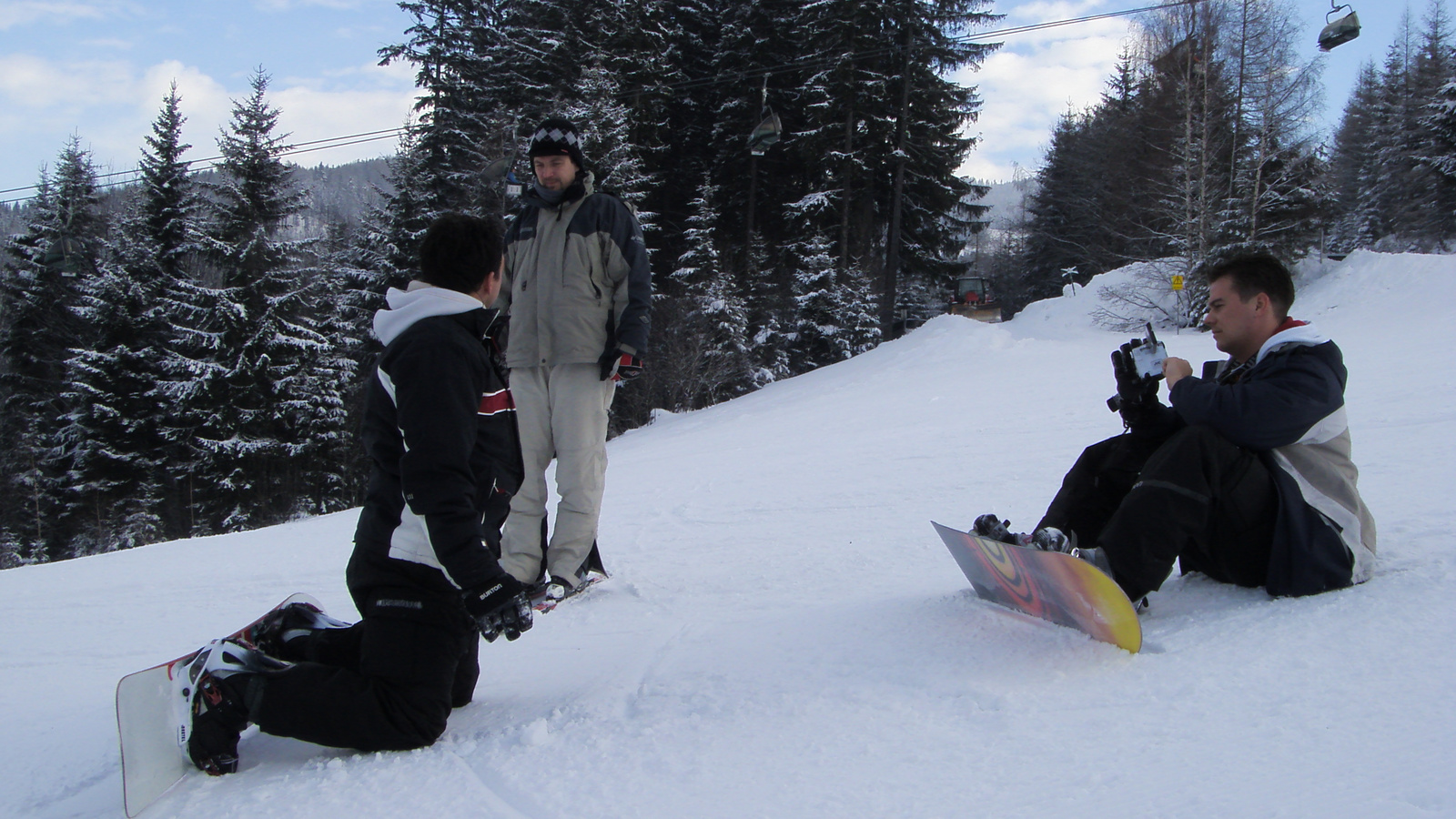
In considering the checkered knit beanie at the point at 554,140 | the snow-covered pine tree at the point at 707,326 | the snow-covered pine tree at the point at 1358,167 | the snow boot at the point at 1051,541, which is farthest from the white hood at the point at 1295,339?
the snow-covered pine tree at the point at 1358,167

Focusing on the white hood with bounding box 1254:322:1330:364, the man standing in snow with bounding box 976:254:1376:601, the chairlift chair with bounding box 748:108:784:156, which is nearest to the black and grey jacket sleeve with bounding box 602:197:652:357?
the man standing in snow with bounding box 976:254:1376:601

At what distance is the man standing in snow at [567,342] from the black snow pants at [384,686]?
1232mm

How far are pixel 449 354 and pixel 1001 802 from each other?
1529mm

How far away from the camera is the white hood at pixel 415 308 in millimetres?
2027

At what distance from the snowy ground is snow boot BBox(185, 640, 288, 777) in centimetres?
5

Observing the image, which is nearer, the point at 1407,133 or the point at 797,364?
the point at 797,364

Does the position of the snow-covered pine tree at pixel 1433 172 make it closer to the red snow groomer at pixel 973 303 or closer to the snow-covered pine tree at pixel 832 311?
the red snow groomer at pixel 973 303

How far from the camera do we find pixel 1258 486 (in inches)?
86.6

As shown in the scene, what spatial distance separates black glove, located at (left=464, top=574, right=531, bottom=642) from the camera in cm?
186

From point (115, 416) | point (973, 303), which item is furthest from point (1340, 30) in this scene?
point (115, 416)

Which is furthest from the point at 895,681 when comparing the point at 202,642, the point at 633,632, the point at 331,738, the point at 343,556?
the point at 343,556

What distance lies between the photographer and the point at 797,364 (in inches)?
862

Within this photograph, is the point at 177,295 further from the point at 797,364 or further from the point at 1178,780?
the point at 1178,780

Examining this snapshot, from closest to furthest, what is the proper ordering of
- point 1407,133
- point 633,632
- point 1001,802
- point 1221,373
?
point 1001,802
point 1221,373
point 633,632
point 1407,133
